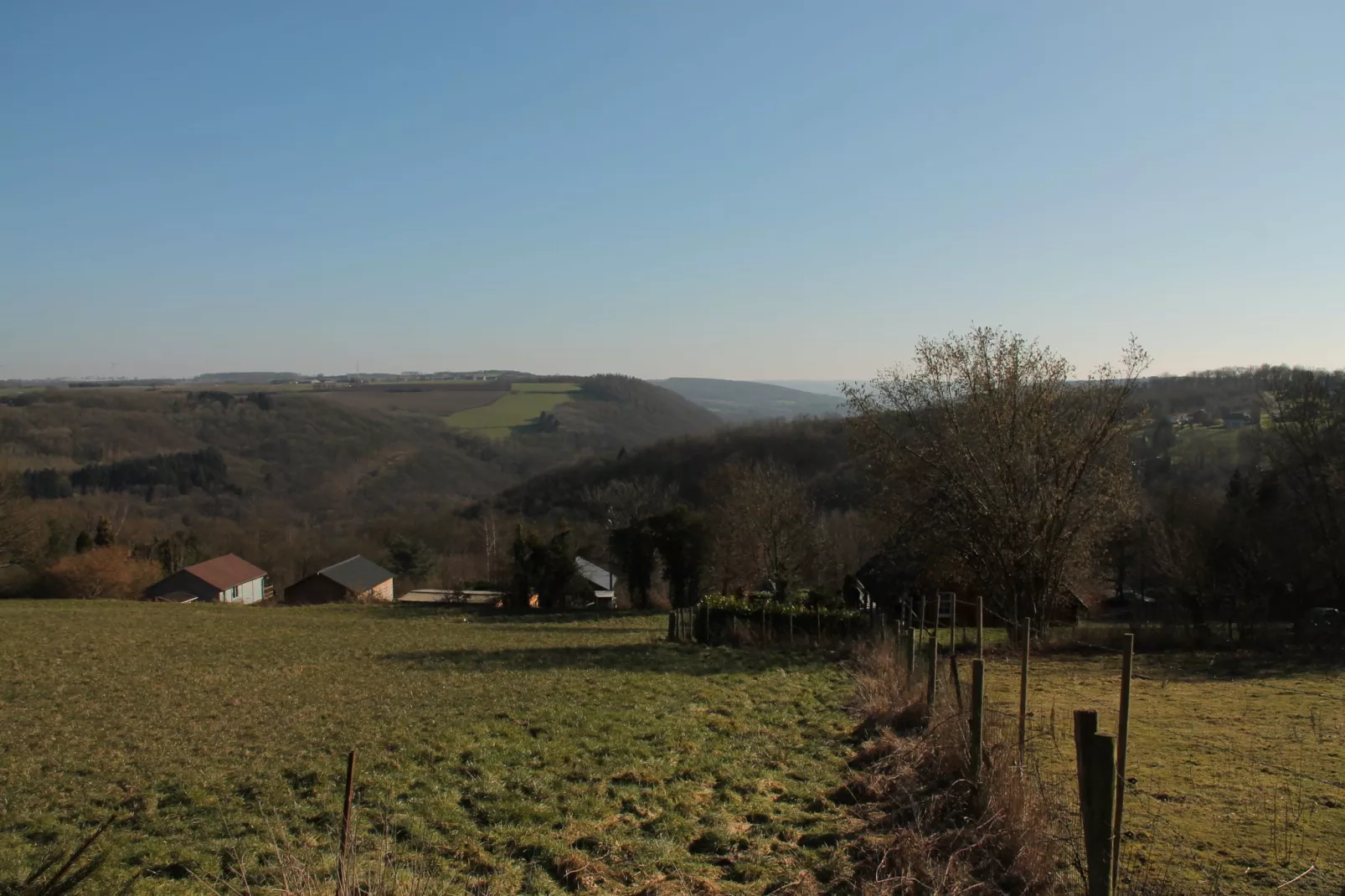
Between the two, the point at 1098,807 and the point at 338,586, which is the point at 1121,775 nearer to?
the point at 1098,807

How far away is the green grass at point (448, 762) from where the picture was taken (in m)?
5.64

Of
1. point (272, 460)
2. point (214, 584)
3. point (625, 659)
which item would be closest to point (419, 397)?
point (272, 460)

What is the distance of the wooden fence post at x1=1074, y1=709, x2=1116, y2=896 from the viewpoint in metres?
4.02

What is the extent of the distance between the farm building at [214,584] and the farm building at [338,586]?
103 inches

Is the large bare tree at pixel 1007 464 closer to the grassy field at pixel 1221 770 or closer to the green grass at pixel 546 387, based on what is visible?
the grassy field at pixel 1221 770

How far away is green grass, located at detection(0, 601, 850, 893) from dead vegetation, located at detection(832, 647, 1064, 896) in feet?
1.18

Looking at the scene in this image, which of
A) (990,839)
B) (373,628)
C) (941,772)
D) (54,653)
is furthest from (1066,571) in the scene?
(54,653)

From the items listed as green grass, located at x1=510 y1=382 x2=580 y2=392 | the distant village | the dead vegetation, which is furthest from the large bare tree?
green grass, located at x1=510 y1=382 x2=580 y2=392

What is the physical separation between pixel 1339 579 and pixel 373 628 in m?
29.0

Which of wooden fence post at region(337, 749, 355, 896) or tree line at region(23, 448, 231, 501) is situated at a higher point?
wooden fence post at region(337, 749, 355, 896)

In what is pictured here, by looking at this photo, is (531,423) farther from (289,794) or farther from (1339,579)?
(289,794)

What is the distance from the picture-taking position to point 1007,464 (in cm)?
1920

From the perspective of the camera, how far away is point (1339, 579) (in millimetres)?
25625

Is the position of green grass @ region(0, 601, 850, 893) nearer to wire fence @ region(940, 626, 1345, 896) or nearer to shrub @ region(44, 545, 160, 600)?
wire fence @ region(940, 626, 1345, 896)
